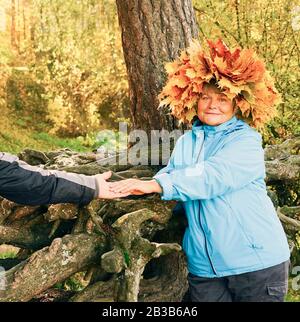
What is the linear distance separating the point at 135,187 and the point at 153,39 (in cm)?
156

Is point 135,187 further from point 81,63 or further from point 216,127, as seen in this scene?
point 81,63

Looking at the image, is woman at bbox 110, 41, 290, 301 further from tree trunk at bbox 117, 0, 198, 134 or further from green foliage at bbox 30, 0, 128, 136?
green foliage at bbox 30, 0, 128, 136

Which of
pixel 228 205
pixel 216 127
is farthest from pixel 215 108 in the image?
pixel 228 205

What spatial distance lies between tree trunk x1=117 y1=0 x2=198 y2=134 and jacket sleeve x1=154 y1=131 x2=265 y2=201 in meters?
1.28

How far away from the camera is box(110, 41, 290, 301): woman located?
10.6ft

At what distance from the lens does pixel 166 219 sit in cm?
373

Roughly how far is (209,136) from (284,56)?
3090mm

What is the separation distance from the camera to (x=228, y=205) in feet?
10.7

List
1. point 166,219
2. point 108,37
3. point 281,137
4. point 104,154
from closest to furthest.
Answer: point 166,219, point 104,154, point 281,137, point 108,37

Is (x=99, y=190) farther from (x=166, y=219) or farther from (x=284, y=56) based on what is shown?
(x=284, y=56)

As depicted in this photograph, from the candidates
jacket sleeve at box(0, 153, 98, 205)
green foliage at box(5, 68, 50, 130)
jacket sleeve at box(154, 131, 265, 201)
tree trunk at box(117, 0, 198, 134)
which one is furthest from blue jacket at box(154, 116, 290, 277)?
green foliage at box(5, 68, 50, 130)

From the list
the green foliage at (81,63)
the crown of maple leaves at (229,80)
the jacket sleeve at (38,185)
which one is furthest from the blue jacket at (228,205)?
the green foliage at (81,63)
